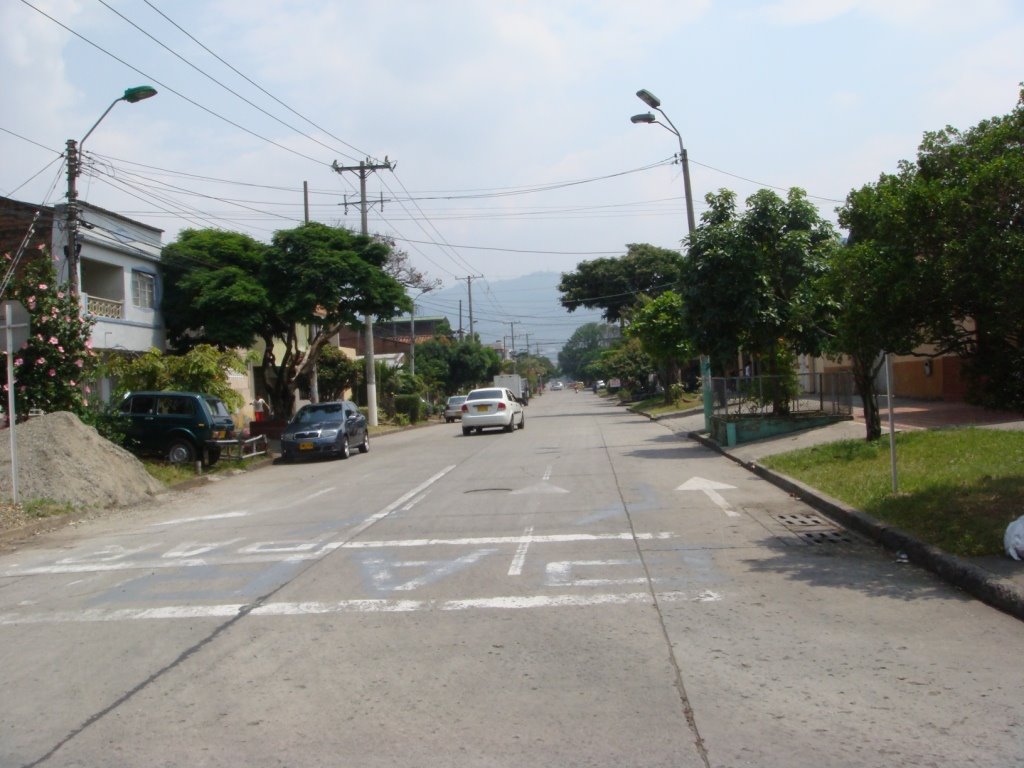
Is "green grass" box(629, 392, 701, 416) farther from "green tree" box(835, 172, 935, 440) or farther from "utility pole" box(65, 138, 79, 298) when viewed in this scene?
"green tree" box(835, 172, 935, 440)

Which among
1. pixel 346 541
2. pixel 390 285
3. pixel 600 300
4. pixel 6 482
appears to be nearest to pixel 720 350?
pixel 390 285

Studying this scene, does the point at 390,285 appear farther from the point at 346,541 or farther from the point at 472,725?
the point at 472,725

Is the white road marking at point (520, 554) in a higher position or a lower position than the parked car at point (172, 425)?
lower

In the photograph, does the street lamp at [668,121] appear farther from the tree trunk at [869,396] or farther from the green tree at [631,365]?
the green tree at [631,365]

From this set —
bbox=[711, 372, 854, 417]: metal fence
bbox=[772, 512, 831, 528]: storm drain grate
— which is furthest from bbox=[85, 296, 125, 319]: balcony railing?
bbox=[772, 512, 831, 528]: storm drain grate

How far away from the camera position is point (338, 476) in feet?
67.3

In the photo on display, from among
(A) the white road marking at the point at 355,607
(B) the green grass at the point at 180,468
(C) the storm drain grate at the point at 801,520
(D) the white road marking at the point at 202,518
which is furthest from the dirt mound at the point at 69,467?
(C) the storm drain grate at the point at 801,520

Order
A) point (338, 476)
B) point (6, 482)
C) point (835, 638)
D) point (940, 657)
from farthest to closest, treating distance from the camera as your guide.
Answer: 1. point (338, 476)
2. point (6, 482)
3. point (835, 638)
4. point (940, 657)

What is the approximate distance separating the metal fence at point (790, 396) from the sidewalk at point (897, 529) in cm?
75

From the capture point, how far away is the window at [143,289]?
28.6 meters

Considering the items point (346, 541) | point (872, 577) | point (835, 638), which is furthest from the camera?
point (346, 541)

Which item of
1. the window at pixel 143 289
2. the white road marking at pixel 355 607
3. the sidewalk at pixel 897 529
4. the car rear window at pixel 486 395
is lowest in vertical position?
the white road marking at pixel 355 607

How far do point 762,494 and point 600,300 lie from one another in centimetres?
5052

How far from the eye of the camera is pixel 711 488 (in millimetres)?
15172
